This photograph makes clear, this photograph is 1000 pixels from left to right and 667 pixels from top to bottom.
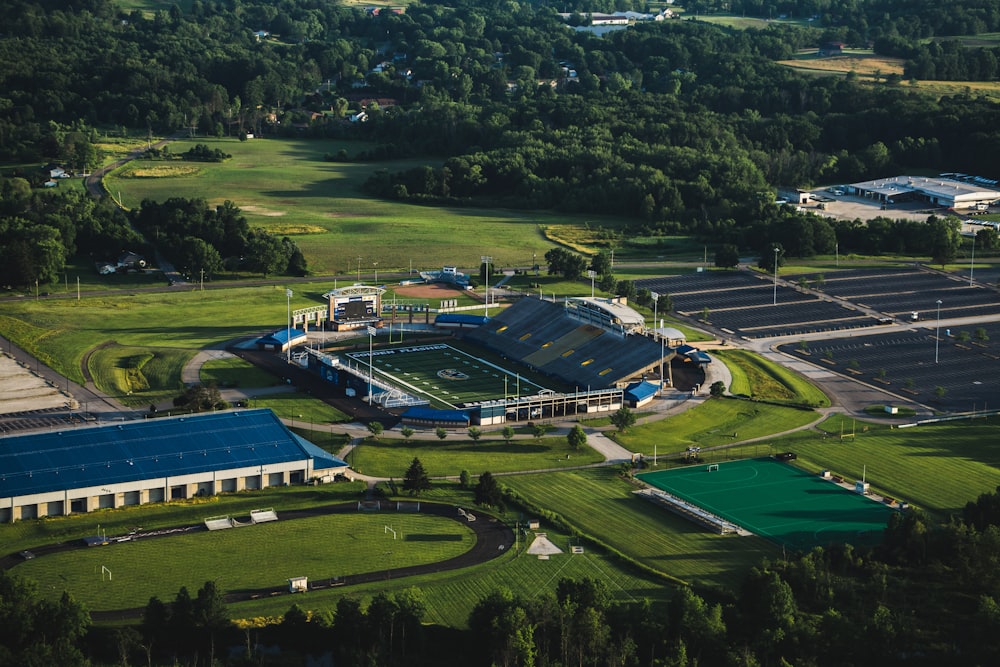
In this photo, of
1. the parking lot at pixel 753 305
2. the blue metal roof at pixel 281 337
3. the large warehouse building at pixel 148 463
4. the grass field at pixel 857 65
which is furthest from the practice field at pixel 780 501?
the grass field at pixel 857 65

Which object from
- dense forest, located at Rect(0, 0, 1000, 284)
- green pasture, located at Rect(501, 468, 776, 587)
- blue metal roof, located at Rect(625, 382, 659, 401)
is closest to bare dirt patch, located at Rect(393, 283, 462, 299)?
blue metal roof, located at Rect(625, 382, 659, 401)

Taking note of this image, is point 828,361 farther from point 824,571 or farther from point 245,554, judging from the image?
point 245,554

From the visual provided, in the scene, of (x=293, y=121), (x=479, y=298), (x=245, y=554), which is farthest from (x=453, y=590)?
(x=293, y=121)

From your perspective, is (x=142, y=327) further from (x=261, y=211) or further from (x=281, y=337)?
(x=261, y=211)

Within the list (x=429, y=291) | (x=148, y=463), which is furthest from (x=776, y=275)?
(x=148, y=463)

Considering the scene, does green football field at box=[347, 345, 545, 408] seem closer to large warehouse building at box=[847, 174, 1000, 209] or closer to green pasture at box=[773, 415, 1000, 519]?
green pasture at box=[773, 415, 1000, 519]

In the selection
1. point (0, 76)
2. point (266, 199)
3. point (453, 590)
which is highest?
point (0, 76)
